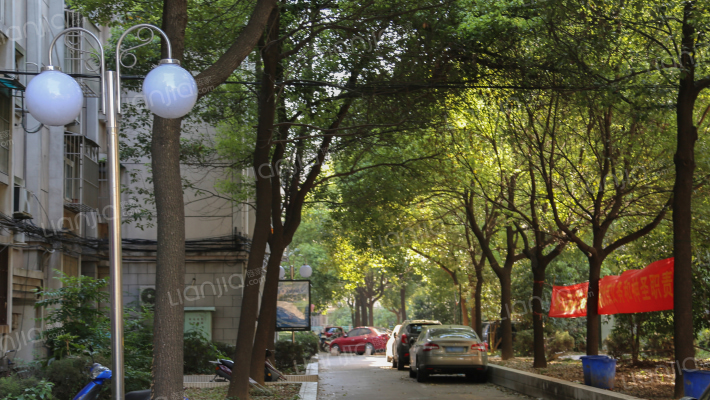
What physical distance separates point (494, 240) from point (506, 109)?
13.0 metres

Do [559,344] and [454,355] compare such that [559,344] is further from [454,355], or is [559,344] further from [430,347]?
[430,347]

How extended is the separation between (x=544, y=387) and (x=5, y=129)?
41.3 feet

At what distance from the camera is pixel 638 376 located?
1472 cm

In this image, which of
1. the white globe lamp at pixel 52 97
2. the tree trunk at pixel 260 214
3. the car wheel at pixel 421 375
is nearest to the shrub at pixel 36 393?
the tree trunk at pixel 260 214

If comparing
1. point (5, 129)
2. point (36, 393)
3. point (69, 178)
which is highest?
point (5, 129)

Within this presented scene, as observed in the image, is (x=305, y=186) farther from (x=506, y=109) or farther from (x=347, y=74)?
(x=506, y=109)

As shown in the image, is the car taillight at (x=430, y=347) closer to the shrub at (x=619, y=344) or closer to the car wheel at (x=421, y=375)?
the car wheel at (x=421, y=375)

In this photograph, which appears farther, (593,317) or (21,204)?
(21,204)

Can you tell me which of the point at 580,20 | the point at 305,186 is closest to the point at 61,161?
the point at 305,186

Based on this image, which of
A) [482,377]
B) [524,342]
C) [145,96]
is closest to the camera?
[145,96]

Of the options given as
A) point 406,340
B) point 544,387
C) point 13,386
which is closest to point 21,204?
point 13,386

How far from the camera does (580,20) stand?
12.4 m

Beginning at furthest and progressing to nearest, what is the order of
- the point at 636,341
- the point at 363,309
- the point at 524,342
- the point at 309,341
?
the point at 363,309 < the point at 309,341 < the point at 524,342 < the point at 636,341

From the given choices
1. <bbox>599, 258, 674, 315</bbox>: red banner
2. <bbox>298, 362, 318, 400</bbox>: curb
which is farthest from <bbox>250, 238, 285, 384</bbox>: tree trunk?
<bbox>599, 258, 674, 315</bbox>: red banner
